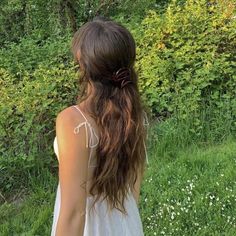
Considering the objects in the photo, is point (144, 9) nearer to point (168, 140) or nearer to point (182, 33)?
point (182, 33)

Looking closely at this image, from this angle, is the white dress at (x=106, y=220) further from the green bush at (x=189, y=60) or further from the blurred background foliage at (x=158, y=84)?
the green bush at (x=189, y=60)

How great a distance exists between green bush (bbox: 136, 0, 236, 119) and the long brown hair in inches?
119

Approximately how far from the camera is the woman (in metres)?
2.04

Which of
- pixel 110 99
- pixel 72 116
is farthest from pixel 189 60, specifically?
pixel 72 116

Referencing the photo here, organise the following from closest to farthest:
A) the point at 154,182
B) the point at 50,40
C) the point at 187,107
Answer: the point at 154,182
the point at 187,107
the point at 50,40

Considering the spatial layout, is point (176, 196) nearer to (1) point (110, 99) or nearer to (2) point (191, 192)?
(2) point (191, 192)

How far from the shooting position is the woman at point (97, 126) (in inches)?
80.4

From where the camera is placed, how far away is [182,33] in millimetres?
6219

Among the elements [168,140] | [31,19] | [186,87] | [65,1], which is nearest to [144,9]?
[65,1]

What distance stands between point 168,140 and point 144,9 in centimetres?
393

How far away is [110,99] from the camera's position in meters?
2.12

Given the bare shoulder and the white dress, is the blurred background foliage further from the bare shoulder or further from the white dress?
the bare shoulder

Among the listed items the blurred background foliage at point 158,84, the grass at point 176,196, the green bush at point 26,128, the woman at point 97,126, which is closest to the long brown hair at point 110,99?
the woman at point 97,126

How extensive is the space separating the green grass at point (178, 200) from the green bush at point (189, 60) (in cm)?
70
